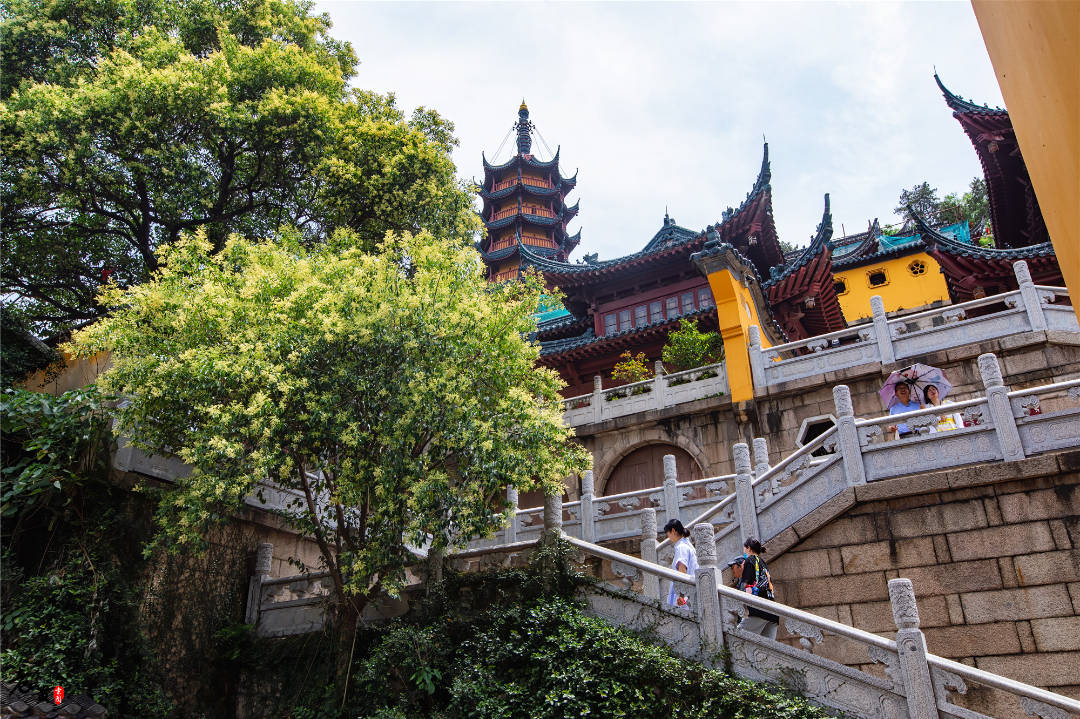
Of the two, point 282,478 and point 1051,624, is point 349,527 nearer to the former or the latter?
point 282,478

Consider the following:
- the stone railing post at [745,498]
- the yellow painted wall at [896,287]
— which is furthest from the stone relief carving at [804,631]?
the yellow painted wall at [896,287]

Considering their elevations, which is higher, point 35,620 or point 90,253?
point 90,253

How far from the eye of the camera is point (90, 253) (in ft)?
47.6

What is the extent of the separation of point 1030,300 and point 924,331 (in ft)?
5.41

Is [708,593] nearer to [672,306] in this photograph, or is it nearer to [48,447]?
[48,447]

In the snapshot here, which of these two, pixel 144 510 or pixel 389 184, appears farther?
pixel 389 184

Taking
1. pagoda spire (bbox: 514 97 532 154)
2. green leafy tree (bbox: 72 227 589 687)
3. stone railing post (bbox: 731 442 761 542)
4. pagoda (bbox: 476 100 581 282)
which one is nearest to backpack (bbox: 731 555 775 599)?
stone railing post (bbox: 731 442 761 542)

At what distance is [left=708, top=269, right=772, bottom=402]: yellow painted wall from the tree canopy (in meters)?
5.72

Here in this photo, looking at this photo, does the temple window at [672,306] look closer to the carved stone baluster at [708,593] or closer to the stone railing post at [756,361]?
the stone railing post at [756,361]

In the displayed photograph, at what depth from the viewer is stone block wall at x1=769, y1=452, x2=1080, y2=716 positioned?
25.8 ft

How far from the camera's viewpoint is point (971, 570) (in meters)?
8.45

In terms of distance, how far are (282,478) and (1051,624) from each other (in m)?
8.09

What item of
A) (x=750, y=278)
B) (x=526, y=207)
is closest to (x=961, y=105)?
(x=750, y=278)

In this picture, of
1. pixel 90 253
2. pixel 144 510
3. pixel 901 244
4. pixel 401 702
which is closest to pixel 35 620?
pixel 144 510
